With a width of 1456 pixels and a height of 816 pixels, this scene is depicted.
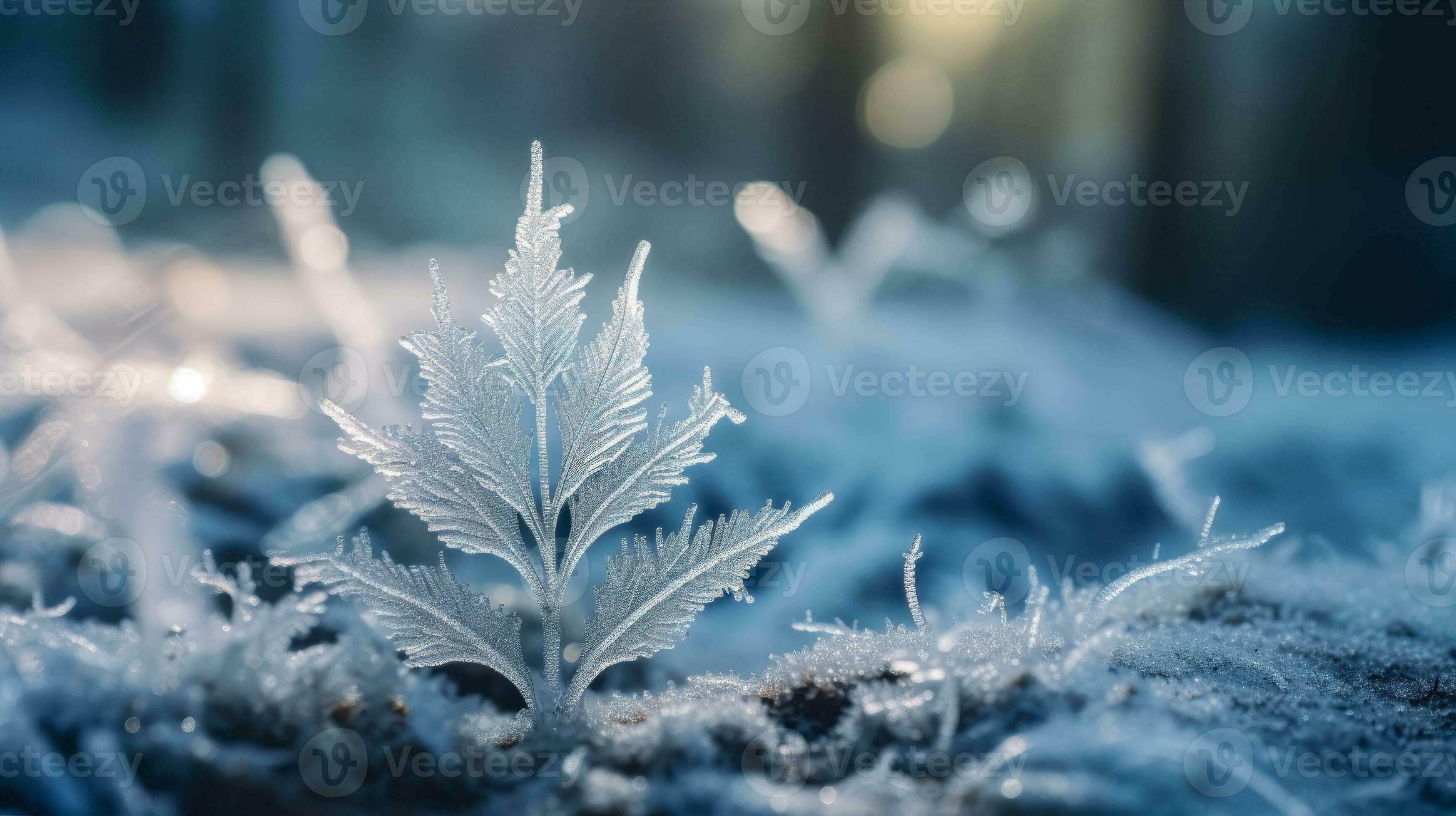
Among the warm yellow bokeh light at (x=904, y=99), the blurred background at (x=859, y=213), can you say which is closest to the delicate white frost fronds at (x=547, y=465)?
the blurred background at (x=859, y=213)

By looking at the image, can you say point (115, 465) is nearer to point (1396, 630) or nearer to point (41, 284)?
point (41, 284)

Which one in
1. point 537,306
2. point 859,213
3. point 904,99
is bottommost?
point 537,306

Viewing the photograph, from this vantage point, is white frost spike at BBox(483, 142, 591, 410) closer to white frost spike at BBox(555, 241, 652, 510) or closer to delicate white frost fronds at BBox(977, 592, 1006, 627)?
white frost spike at BBox(555, 241, 652, 510)

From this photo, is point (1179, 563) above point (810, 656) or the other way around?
above

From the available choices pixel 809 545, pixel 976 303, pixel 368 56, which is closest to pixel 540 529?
pixel 809 545

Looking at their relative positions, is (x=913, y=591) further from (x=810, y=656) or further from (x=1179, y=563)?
(x=1179, y=563)

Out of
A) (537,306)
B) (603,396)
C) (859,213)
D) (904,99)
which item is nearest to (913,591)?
(603,396)

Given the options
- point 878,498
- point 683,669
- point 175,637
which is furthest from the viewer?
point 878,498
